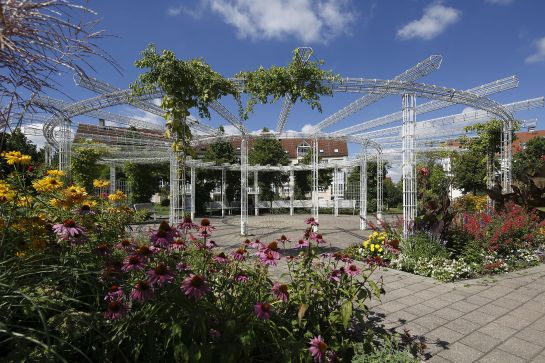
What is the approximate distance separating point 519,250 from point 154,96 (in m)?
8.09

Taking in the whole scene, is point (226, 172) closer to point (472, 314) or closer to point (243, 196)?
point (243, 196)

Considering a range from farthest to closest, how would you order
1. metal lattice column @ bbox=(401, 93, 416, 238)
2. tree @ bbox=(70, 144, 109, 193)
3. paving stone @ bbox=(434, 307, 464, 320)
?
tree @ bbox=(70, 144, 109, 193), metal lattice column @ bbox=(401, 93, 416, 238), paving stone @ bbox=(434, 307, 464, 320)

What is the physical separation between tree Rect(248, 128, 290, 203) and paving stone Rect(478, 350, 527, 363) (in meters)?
20.3

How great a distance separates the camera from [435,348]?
2.52m

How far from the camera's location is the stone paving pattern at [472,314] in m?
2.49

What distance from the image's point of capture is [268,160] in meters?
23.1

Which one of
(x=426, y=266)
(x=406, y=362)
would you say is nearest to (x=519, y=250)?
(x=426, y=266)

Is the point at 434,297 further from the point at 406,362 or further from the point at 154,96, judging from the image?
the point at 154,96

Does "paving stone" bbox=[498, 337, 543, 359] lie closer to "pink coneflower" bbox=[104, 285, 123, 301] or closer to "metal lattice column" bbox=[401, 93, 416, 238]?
"pink coneflower" bbox=[104, 285, 123, 301]

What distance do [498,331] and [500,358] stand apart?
560 mm

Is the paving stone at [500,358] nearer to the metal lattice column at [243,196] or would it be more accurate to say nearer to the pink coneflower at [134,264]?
the pink coneflower at [134,264]

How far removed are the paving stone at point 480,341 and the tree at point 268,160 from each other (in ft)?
65.6

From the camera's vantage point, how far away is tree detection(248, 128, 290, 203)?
22.9 meters

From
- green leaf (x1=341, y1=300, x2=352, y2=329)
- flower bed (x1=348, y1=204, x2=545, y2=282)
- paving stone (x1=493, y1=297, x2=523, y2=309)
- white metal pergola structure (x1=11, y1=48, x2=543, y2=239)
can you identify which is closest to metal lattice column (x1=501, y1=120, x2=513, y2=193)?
white metal pergola structure (x1=11, y1=48, x2=543, y2=239)
